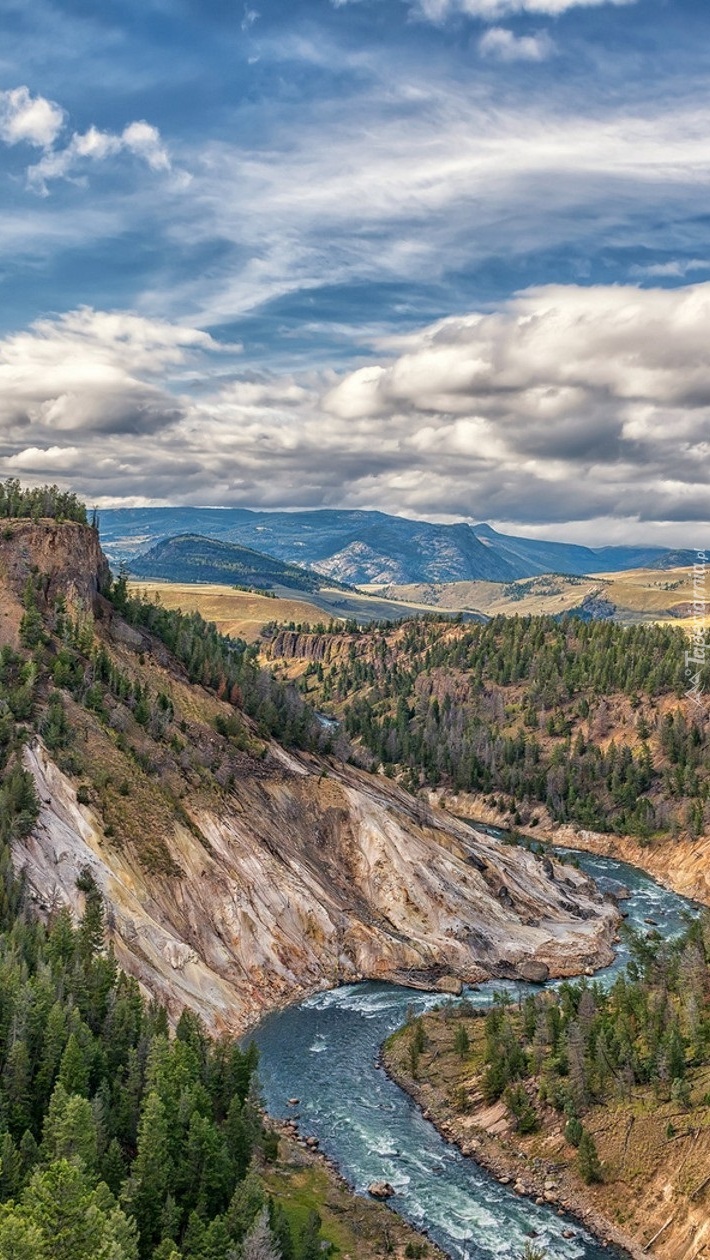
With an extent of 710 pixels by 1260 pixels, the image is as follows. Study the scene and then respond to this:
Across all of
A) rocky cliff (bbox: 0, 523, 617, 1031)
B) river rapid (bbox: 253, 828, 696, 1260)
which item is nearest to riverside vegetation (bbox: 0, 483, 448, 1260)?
river rapid (bbox: 253, 828, 696, 1260)

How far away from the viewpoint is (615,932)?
12106cm

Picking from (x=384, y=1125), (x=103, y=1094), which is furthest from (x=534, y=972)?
(x=103, y=1094)

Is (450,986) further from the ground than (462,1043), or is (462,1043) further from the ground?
(462,1043)

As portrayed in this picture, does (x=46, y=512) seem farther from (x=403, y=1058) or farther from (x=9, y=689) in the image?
(x=403, y=1058)

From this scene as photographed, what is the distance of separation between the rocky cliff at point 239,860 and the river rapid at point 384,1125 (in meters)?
3.94

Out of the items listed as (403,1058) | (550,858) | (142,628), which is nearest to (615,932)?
(550,858)

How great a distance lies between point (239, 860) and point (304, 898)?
7.65 metres

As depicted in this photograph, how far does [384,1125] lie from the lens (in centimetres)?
7125

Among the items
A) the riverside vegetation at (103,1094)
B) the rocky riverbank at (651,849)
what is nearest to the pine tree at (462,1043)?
the riverside vegetation at (103,1094)

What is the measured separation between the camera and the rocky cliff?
8788cm

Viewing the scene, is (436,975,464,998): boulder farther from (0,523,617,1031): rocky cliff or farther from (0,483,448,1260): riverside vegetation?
(0,483,448,1260): riverside vegetation

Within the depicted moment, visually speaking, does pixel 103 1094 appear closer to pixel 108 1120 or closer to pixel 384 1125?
pixel 108 1120

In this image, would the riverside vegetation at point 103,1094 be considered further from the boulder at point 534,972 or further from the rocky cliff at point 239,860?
the boulder at point 534,972

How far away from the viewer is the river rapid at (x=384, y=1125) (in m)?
58.7
